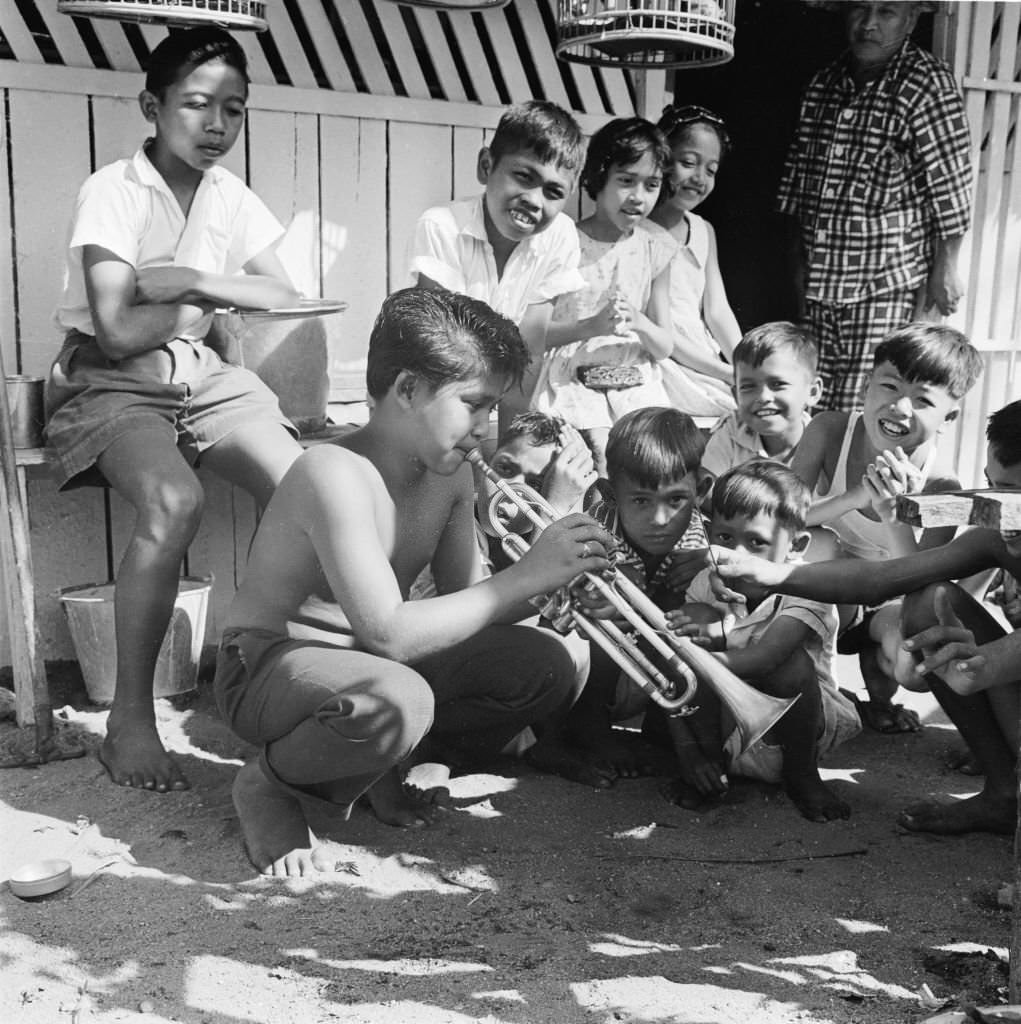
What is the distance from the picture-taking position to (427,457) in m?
3.29

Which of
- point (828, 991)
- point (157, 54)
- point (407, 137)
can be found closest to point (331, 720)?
point (828, 991)

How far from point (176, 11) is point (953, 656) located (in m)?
2.92

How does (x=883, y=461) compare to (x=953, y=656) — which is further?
(x=883, y=461)

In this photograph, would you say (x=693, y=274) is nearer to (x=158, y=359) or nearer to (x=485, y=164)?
(x=485, y=164)

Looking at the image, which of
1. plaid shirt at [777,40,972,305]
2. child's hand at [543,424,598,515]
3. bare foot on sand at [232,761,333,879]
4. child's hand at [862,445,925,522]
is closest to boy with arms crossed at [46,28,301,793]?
bare foot on sand at [232,761,333,879]

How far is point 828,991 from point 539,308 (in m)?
2.69

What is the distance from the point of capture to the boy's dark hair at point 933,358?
13.6ft

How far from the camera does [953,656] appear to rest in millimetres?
3031

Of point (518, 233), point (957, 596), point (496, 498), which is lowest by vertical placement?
point (957, 596)

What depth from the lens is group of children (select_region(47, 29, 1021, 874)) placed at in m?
3.20

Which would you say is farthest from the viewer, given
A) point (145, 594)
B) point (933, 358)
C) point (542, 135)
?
point (542, 135)

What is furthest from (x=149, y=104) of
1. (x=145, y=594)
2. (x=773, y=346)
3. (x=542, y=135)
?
(x=773, y=346)

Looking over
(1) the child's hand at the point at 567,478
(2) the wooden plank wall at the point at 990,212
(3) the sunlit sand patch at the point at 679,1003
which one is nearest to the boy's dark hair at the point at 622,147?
(1) the child's hand at the point at 567,478

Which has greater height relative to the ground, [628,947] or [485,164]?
[485,164]
